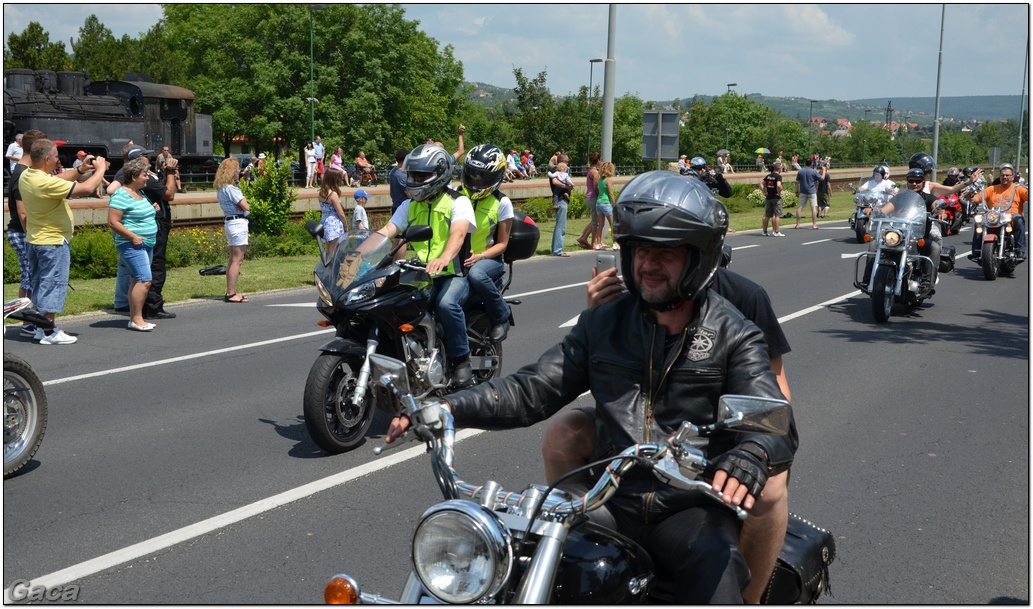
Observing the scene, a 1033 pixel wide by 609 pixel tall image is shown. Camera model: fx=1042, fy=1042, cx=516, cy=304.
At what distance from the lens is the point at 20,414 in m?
6.10

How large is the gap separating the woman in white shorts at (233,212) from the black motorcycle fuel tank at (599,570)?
10728mm

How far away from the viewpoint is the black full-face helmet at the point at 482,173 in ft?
24.5

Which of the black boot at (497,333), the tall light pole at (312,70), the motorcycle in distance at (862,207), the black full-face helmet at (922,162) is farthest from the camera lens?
the tall light pole at (312,70)

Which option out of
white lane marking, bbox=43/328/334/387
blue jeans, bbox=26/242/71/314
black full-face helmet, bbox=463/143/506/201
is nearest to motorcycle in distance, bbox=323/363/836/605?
black full-face helmet, bbox=463/143/506/201

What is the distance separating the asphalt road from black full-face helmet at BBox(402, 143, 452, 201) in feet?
5.37

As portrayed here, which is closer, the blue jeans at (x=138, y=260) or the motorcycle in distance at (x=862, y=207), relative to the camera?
the blue jeans at (x=138, y=260)

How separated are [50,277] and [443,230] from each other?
469 cm

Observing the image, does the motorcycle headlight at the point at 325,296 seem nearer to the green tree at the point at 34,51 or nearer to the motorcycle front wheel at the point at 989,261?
the motorcycle front wheel at the point at 989,261

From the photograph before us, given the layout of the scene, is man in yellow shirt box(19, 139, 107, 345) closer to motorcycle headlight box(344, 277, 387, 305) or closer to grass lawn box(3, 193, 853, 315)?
Result: grass lawn box(3, 193, 853, 315)

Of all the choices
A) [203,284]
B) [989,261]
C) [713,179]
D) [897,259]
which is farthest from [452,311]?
[989,261]

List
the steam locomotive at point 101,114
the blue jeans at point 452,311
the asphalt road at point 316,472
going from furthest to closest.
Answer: the steam locomotive at point 101,114 → the blue jeans at point 452,311 → the asphalt road at point 316,472

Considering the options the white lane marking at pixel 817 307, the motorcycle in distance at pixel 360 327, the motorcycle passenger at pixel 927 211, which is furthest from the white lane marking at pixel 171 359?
the motorcycle passenger at pixel 927 211

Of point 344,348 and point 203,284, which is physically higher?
point 344,348

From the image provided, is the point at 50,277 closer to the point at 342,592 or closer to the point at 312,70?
the point at 342,592
